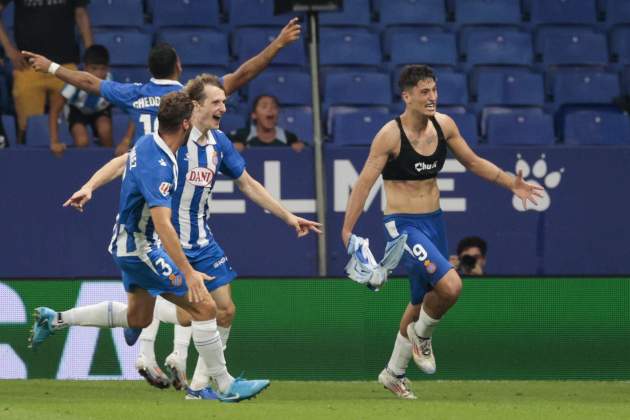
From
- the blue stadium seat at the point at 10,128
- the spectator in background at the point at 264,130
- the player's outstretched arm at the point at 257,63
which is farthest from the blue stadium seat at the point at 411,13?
the player's outstretched arm at the point at 257,63

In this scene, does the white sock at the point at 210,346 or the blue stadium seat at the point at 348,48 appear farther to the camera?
the blue stadium seat at the point at 348,48

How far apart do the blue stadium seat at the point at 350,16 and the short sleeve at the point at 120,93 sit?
5798mm

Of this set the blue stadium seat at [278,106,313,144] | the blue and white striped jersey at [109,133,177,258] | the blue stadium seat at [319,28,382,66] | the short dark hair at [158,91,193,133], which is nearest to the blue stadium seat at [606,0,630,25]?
the blue stadium seat at [319,28,382,66]

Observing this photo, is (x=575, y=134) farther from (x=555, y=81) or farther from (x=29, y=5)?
(x=29, y=5)

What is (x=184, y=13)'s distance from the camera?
16562 mm

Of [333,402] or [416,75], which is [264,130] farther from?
[333,402]

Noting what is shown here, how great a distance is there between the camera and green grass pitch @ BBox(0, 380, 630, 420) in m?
9.09

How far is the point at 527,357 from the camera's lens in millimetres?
12609

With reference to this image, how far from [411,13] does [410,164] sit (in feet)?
20.7

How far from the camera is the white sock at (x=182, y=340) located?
1103 centimetres

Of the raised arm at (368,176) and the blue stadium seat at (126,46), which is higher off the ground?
the blue stadium seat at (126,46)

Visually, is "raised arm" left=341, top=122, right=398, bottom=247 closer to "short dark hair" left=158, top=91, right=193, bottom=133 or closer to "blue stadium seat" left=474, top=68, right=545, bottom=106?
"short dark hair" left=158, top=91, right=193, bottom=133

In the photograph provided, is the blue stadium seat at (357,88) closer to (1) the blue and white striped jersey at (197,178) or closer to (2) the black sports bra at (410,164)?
(2) the black sports bra at (410,164)

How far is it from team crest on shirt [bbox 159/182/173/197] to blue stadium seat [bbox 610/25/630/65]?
877cm
